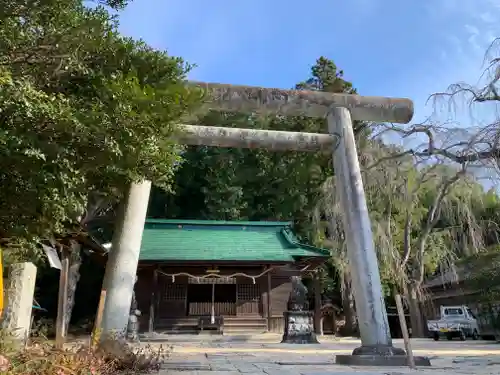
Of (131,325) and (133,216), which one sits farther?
(131,325)

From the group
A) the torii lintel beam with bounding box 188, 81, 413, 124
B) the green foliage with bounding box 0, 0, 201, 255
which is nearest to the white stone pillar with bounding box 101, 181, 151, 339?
the green foliage with bounding box 0, 0, 201, 255

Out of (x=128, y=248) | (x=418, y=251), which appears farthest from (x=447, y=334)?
(x=128, y=248)

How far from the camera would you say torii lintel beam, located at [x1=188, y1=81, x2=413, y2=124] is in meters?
7.62

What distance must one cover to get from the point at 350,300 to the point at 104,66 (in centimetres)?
1915

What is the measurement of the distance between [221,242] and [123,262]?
12590mm

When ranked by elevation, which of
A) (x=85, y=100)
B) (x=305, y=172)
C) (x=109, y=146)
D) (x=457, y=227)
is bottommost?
(x=109, y=146)

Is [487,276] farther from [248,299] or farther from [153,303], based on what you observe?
[153,303]

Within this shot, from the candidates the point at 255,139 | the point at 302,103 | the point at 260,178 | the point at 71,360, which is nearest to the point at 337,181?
the point at 302,103

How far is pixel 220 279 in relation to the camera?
17.0m

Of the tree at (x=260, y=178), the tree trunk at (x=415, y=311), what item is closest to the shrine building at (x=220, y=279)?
the tree trunk at (x=415, y=311)

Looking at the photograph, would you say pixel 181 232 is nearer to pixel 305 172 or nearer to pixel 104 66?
pixel 305 172

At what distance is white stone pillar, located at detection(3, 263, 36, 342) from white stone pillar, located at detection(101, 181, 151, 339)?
103 centimetres

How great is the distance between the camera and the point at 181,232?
19781 millimetres

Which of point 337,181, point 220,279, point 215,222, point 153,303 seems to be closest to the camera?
point 337,181
